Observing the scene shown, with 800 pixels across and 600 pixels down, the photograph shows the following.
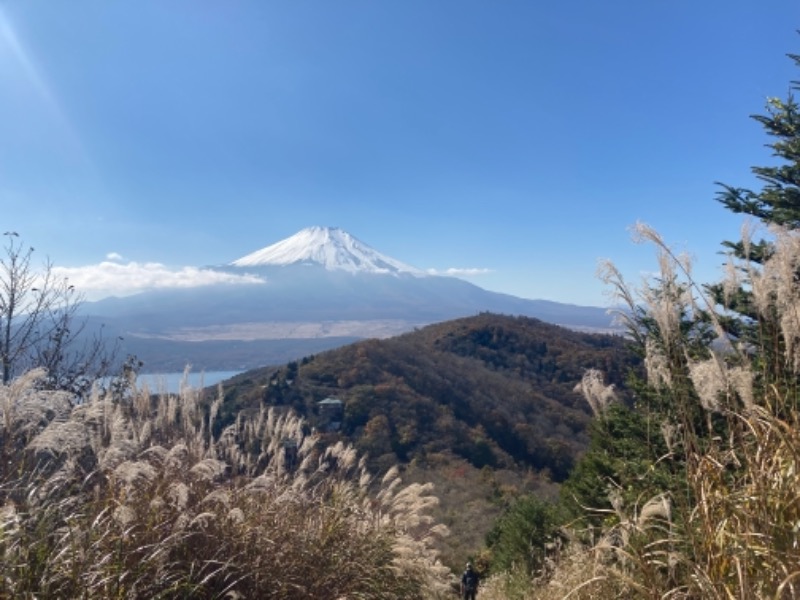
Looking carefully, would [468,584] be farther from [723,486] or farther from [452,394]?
[452,394]

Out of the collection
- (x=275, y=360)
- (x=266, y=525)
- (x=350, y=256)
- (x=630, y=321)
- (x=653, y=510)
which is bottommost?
(x=275, y=360)

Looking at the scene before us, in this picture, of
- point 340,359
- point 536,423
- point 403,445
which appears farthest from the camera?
point 340,359

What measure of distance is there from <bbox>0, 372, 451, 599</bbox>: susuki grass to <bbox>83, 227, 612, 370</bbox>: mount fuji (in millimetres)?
58496

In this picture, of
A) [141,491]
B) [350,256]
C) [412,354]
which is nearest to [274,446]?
[141,491]

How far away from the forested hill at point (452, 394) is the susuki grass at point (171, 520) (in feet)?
47.5

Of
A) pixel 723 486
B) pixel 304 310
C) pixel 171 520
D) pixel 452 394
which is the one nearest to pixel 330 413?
pixel 452 394

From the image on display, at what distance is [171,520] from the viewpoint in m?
2.54

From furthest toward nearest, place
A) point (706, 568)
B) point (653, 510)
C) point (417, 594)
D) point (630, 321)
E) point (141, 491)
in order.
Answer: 1. point (417, 594)
2. point (141, 491)
3. point (630, 321)
4. point (653, 510)
5. point (706, 568)

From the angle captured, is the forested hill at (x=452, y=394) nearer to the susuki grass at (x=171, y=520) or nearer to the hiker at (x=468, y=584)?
the hiker at (x=468, y=584)

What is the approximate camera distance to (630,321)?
8.12 ft

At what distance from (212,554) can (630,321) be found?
6.90ft

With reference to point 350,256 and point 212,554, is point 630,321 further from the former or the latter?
point 350,256

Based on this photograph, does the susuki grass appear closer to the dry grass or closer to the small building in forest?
the dry grass

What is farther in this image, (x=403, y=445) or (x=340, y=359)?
(x=340, y=359)
